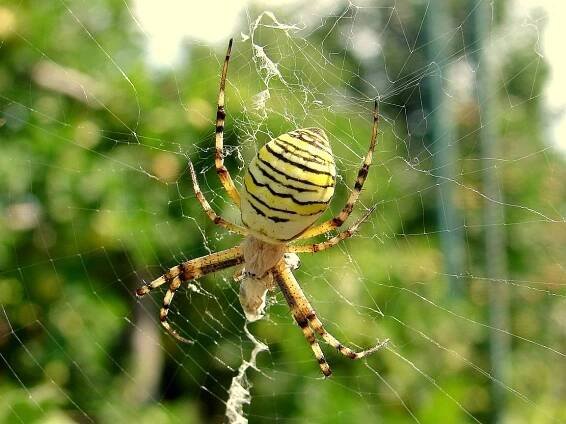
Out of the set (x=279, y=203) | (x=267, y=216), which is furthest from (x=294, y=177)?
(x=267, y=216)

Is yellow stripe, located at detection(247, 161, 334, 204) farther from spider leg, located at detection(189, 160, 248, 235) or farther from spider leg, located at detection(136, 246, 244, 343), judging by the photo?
spider leg, located at detection(136, 246, 244, 343)

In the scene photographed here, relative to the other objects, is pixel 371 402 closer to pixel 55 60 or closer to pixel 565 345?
pixel 55 60

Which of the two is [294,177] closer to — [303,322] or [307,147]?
[307,147]

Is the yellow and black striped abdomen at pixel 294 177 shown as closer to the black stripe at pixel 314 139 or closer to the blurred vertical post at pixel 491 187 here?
the black stripe at pixel 314 139

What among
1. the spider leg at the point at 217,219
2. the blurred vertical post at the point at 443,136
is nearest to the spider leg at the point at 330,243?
the spider leg at the point at 217,219

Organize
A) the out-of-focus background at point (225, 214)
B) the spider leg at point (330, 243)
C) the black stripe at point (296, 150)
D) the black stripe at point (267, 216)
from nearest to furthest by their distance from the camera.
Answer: the black stripe at point (296, 150), the black stripe at point (267, 216), the spider leg at point (330, 243), the out-of-focus background at point (225, 214)

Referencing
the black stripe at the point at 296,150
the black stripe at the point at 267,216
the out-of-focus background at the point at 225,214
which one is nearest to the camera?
the black stripe at the point at 296,150
